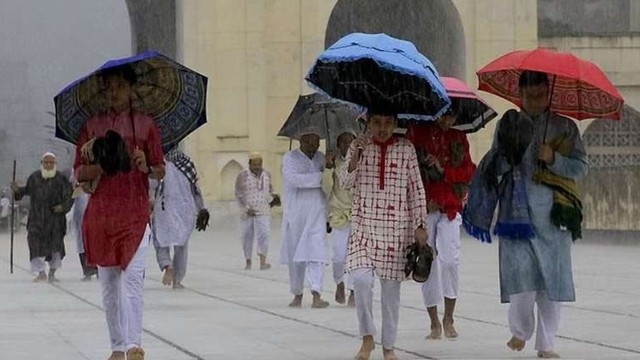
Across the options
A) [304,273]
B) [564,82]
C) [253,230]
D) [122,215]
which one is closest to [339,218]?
[304,273]

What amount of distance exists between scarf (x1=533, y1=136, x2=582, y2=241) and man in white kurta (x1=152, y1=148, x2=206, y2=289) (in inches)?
334

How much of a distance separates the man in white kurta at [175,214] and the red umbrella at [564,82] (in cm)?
762

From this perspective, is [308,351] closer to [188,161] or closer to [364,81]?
[364,81]

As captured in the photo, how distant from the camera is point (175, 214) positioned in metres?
19.1

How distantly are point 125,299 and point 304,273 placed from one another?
6240mm

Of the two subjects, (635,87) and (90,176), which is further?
(635,87)

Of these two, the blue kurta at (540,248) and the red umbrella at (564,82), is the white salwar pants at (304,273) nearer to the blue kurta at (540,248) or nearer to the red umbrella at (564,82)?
the red umbrella at (564,82)

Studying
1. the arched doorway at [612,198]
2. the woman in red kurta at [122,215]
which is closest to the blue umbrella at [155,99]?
the woman in red kurta at [122,215]

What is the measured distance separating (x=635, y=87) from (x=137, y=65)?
102 feet

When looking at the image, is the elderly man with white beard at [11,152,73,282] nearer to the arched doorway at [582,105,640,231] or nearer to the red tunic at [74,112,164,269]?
the arched doorway at [582,105,640,231]

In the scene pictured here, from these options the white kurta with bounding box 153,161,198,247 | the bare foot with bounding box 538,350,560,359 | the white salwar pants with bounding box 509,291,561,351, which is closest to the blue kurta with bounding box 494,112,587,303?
the white salwar pants with bounding box 509,291,561,351

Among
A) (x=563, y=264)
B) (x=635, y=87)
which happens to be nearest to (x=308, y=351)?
(x=563, y=264)

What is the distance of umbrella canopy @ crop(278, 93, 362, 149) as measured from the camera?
15859mm

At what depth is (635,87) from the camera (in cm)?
4012
